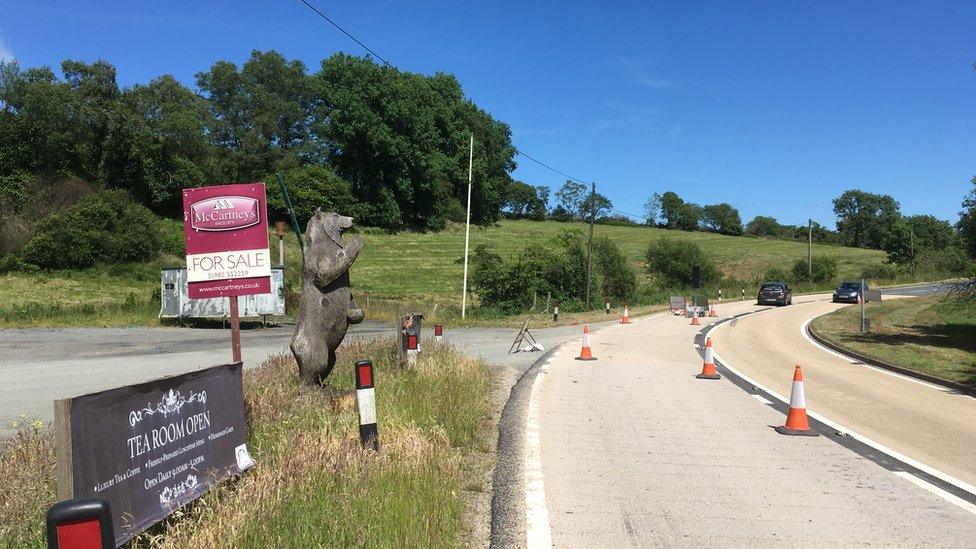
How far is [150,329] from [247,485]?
1031 inches

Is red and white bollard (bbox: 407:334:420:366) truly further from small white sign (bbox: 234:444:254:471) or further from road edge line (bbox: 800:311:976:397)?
road edge line (bbox: 800:311:976:397)

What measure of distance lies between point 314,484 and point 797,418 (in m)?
6.51

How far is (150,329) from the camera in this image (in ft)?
89.8

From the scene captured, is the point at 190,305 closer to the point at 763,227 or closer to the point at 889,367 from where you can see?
the point at 889,367

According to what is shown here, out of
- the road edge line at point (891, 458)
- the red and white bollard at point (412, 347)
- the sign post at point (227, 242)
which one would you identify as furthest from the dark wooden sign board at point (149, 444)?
the road edge line at point (891, 458)

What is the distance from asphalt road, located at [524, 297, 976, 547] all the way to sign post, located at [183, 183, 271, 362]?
3640 millimetres

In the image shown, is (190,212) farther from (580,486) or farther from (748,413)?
(748,413)

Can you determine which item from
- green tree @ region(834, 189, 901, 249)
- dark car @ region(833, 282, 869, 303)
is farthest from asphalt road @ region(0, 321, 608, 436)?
green tree @ region(834, 189, 901, 249)

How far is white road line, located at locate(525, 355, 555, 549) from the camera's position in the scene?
4.60 meters

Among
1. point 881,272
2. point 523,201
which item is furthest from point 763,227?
point 881,272

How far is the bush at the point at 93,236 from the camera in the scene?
144 ft

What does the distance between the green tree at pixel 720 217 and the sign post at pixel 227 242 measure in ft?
499

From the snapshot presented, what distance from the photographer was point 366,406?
5773mm

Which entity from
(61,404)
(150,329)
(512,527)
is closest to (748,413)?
(512,527)
